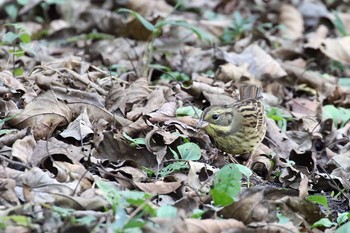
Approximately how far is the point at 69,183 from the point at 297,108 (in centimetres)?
370

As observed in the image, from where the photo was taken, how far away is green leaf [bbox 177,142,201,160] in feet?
17.1

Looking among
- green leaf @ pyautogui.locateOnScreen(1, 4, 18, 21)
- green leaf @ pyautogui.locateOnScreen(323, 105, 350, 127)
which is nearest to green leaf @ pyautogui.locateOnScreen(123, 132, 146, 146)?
green leaf @ pyautogui.locateOnScreen(323, 105, 350, 127)

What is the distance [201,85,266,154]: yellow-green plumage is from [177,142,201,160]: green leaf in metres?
0.49

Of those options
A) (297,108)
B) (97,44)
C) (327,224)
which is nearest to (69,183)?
(327,224)

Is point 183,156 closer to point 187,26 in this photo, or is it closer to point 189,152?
point 189,152

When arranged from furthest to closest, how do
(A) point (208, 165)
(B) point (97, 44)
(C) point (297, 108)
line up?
(B) point (97, 44) → (C) point (297, 108) → (A) point (208, 165)

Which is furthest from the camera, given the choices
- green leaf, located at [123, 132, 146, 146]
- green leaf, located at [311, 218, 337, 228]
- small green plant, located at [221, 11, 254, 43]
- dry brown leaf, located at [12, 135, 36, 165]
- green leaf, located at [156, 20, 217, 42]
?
small green plant, located at [221, 11, 254, 43]

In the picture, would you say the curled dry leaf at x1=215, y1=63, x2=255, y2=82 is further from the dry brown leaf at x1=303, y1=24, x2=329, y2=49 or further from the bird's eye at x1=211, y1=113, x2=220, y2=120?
the bird's eye at x1=211, y1=113, x2=220, y2=120

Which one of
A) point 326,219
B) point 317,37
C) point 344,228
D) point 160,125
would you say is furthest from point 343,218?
point 317,37

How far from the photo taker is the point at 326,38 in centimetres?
995

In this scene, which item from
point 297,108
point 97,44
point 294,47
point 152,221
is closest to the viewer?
point 152,221

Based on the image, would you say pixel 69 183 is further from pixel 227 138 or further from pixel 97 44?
pixel 97 44

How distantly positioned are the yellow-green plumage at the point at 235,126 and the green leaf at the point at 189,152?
1.61 feet

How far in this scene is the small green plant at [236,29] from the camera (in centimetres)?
951
